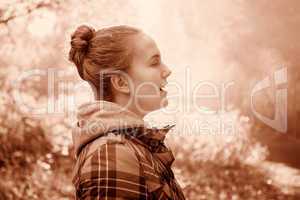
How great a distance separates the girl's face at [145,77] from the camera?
3.36 ft

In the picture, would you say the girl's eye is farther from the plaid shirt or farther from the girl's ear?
the plaid shirt

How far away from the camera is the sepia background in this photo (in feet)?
6.63

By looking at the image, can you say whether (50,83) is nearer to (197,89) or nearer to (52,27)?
(52,27)

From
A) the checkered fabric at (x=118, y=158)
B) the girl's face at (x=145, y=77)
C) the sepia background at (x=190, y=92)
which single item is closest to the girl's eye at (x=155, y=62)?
the girl's face at (x=145, y=77)

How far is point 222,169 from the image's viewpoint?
6.69ft

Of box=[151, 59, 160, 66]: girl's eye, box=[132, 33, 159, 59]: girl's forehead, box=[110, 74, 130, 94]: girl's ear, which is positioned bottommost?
box=[110, 74, 130, 94]: girl's ear

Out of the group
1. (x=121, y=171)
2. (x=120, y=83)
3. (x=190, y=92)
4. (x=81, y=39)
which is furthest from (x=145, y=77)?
(x=190, y=92)

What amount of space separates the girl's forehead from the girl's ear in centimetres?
6

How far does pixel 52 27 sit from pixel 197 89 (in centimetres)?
74

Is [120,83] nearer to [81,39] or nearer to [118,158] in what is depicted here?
[81,39]

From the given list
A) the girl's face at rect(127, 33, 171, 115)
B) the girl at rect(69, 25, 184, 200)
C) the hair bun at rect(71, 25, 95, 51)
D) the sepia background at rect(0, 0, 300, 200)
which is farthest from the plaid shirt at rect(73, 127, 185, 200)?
the sepia background at rect(0, 0, 300, 200)

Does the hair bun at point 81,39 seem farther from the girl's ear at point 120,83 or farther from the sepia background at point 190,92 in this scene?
the sepia background at point 190,92

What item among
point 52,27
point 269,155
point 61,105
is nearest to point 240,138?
point 269,155

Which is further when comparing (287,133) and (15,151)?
(15,151)
